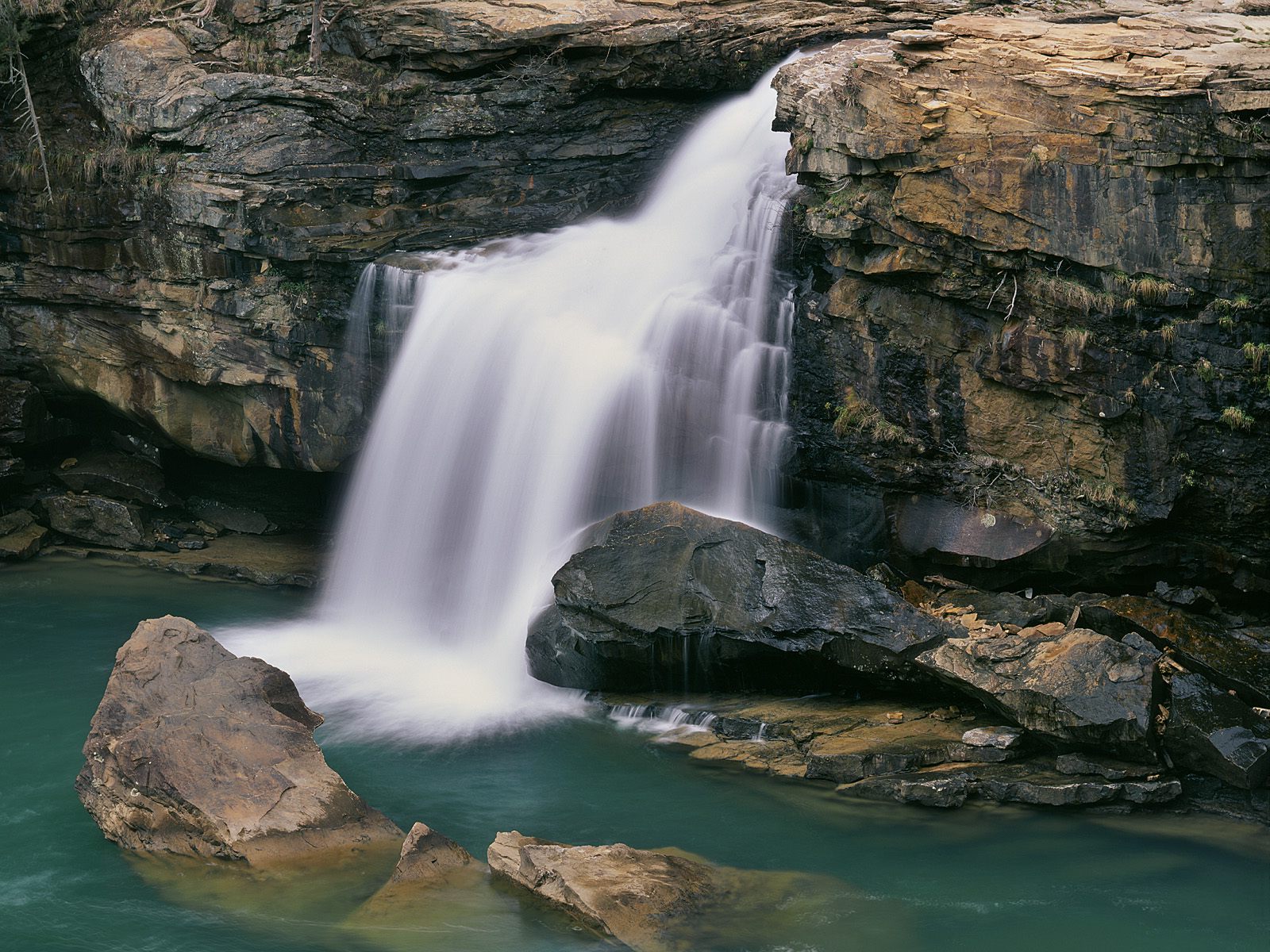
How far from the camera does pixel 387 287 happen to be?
50.3 feet

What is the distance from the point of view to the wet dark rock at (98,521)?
57.3 feet

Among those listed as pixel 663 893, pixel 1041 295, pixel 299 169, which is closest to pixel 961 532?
pixel 1041 295

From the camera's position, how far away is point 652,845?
991 centimetres

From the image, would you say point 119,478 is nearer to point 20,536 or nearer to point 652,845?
point 20,536

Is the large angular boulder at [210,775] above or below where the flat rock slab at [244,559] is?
above

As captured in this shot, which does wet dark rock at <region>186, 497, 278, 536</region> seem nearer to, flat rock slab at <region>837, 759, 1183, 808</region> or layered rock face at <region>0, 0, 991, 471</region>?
layered rock face at <region>0, 0, 991, 471</region>

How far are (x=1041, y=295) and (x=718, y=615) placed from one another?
428 cm

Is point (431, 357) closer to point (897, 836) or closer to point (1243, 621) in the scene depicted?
point (897, 836)

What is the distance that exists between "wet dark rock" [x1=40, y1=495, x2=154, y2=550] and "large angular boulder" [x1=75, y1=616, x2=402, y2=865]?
23.9ft

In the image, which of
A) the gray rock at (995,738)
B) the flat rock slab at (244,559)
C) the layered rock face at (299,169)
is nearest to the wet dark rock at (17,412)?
the layered rock face at (299,169)

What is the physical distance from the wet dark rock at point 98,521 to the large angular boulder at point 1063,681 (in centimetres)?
1156

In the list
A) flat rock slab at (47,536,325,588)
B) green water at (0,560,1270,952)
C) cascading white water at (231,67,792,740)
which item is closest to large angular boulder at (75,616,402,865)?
green water at (0,560,1270,952)

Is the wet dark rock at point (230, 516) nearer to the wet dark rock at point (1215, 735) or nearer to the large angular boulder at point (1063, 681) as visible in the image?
the large angular boulder at point (1063, 681)

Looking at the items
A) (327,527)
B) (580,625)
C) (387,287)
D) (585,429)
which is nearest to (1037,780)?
(580,625)
